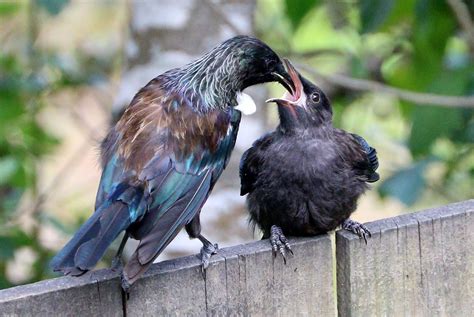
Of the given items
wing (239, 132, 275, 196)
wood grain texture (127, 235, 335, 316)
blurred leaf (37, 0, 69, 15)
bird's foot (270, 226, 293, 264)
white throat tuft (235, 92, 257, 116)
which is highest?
blurred leaf (37, 0, 69, 15)

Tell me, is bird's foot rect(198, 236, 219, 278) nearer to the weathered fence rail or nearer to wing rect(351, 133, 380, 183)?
the weathered fence rail

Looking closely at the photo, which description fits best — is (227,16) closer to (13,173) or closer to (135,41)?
(135,41)

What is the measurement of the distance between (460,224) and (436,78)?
1990 millimetres

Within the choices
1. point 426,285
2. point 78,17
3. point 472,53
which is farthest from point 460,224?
point 78,17

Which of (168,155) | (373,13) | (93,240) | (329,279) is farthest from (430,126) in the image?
(93,240)

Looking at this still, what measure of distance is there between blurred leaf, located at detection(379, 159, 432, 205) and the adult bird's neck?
1.42 meters

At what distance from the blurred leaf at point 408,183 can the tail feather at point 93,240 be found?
2.16m

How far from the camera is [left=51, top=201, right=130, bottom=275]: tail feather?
8.11ft

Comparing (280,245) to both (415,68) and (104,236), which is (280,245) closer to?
(104,236)

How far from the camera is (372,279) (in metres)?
2.72

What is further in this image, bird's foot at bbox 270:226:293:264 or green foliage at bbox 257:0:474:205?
green foliage at bbox 257:0:474:205

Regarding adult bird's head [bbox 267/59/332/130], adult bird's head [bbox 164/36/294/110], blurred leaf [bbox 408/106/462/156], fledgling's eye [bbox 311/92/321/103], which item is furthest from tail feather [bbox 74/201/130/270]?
blurred leaf [bbox 408/106/462/156]

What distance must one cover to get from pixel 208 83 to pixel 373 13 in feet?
3.23

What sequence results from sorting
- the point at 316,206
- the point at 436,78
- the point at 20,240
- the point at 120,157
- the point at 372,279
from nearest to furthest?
the point at 372,279
the point at 120,157
the point at 316,206
the point at 20,240
the point at 436,78
